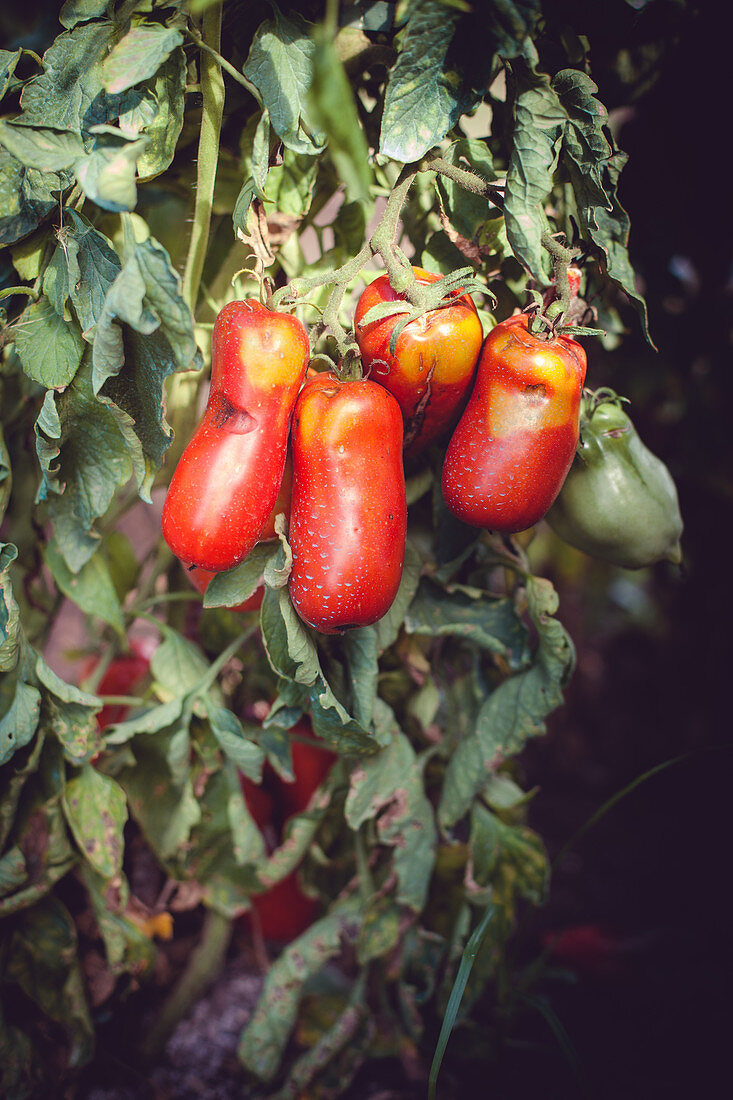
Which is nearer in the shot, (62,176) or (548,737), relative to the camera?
(62,176)

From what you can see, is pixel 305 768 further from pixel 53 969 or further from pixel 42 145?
pixel 42 145

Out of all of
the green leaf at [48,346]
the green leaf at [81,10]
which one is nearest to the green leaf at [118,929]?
the green leaf at [48,346]

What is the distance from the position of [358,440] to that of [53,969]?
1.80 ft

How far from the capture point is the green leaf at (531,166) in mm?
405

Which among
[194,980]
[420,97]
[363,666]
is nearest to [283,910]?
[194,980]

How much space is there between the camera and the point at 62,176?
1.46 feet

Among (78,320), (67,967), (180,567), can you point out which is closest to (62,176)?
(78,320)

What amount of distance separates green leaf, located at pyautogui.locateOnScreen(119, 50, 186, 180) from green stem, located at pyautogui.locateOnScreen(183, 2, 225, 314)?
0.05 ft

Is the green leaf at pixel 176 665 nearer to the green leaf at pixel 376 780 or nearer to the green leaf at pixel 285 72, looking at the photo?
the green leaf at pixel 376 780

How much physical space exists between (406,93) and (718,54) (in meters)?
0.56

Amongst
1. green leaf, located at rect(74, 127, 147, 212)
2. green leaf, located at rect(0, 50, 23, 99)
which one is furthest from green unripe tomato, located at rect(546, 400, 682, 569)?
green leaf, located at rect(0, 50, 23, 99)

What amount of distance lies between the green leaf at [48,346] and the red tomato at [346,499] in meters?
0.17

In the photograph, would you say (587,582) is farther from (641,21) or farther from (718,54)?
(641,21)

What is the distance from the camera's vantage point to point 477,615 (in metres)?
0.56
